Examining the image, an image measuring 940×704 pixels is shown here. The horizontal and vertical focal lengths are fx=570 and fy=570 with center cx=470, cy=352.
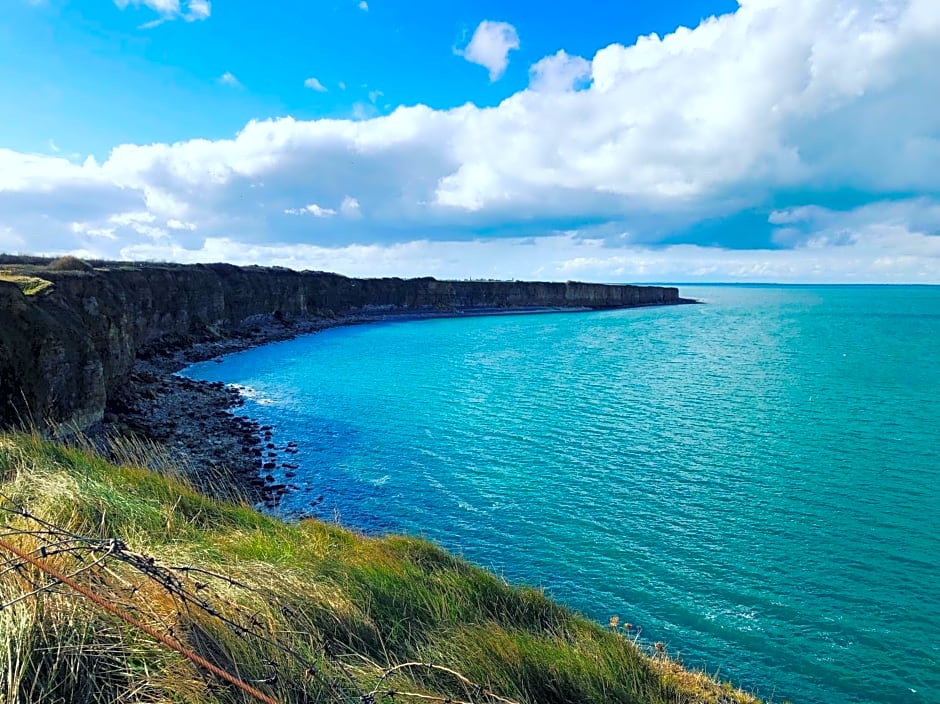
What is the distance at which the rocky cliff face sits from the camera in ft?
71.4

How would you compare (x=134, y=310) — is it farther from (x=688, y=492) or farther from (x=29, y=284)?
(x=688, y=492)

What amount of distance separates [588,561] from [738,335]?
84.9 metres

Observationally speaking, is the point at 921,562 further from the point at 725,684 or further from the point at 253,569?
the point at 253,569

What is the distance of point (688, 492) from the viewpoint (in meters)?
22.5

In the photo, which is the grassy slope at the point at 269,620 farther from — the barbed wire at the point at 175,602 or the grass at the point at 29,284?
the grass at the point at 29,284

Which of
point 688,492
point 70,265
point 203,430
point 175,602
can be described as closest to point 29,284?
point 203,430

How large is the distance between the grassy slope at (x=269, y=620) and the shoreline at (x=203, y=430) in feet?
21.3

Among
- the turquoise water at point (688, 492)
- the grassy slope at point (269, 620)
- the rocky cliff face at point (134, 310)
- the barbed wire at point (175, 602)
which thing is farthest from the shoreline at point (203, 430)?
the barbed wire at point (175, 602)

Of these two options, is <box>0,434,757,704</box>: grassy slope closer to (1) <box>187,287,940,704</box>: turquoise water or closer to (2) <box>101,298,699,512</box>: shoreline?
(1) <box>187,287,940,704</box>: turquoise water

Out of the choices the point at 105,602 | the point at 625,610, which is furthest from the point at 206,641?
the point at 625,610

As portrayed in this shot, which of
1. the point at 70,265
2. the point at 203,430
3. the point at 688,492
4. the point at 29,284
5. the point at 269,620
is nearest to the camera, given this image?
the point at 269,620

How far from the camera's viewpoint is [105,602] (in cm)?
452

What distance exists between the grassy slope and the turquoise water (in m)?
4.35

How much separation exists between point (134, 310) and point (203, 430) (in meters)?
23.8
